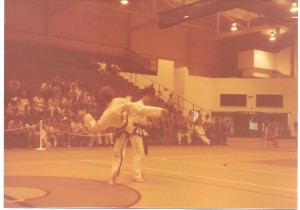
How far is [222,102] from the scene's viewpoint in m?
33.0

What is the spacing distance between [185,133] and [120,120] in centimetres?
1345

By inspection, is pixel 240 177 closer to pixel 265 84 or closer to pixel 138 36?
pixel 138 36

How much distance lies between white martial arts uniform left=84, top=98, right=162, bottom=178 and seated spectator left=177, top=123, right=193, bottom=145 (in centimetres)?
1232

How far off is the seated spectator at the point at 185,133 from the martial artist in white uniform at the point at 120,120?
12.3 meters

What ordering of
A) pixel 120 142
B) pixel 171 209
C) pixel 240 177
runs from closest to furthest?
pixel 171 209 < pixel 120 142 < pixel 240 177

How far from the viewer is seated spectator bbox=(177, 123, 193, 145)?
20078 millimetres

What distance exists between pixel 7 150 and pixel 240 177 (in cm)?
866

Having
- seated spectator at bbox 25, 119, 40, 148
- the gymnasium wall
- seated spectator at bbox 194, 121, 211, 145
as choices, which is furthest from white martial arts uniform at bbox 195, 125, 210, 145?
the gymnasium wall

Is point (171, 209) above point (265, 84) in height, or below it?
below

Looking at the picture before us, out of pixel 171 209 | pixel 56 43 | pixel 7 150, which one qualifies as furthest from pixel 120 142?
pixel 56 43

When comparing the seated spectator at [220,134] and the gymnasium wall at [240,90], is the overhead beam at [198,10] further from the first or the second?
the gymnasium wall at [240,90]

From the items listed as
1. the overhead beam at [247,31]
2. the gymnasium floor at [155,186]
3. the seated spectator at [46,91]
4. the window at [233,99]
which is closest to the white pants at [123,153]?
the gymnasium floor at [155,186]

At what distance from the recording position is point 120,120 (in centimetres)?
735

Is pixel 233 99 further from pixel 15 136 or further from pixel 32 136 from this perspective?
pixel 15 136
